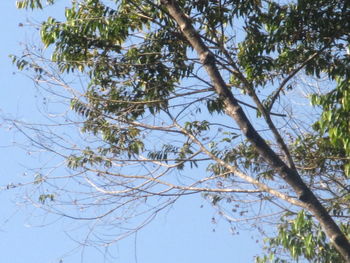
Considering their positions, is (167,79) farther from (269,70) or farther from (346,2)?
(346,2)

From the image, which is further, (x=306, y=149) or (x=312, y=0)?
(x=306, y=149)

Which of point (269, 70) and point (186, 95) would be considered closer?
point (186, 95)

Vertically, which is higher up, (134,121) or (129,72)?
(129,72)

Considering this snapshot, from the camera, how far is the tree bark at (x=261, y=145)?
6.49 metres

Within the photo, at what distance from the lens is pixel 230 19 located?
8.23 metres

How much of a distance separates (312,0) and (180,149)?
89.5 inches

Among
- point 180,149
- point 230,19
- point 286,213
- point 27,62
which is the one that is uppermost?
point 230,19

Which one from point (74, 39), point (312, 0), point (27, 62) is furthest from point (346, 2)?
point (27, 62)

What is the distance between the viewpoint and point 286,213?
27.5 feet

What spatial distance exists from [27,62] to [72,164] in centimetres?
126

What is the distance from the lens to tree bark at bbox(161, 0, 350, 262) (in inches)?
255

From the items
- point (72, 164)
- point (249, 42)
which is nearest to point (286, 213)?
point (249, 42)

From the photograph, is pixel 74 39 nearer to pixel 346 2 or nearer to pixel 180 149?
pixel 180 149

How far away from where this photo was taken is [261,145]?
22.6ft
